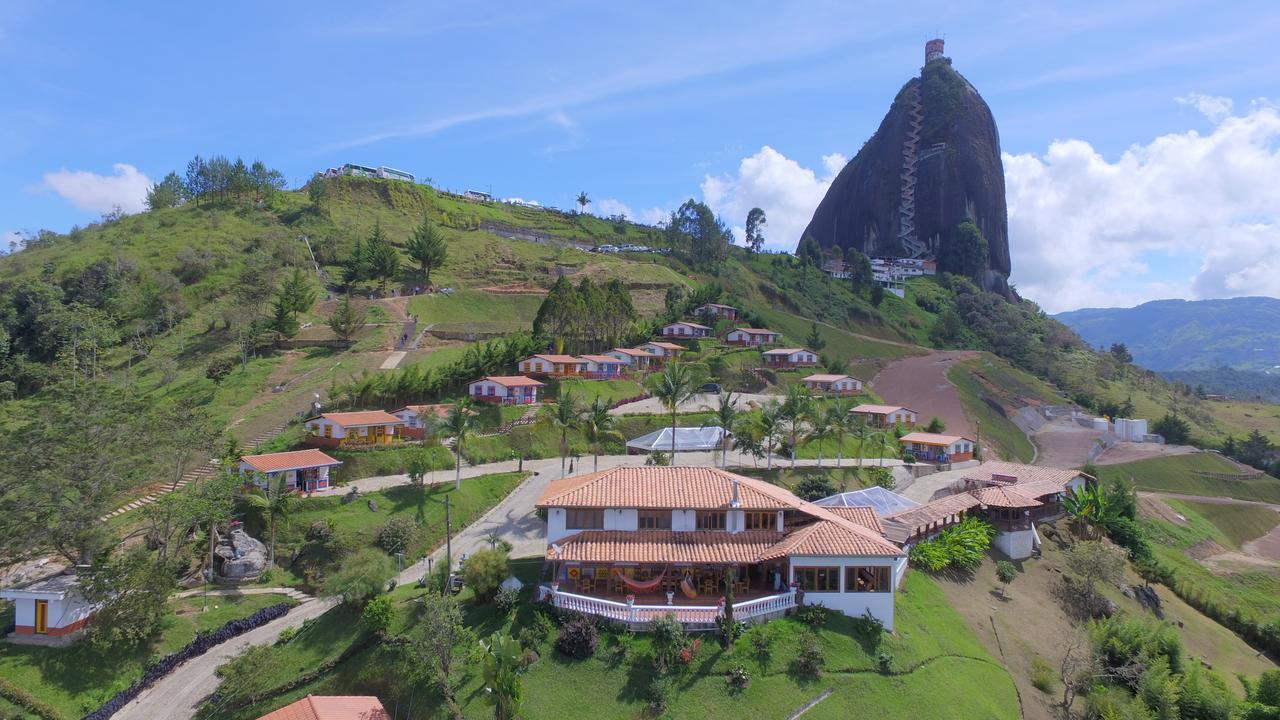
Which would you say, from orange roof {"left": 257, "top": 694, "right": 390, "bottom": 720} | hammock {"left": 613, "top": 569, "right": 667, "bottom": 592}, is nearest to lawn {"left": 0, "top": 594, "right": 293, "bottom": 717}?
orange roof {"left": 257, "top": 694, "right": 390, "bottom": 720}

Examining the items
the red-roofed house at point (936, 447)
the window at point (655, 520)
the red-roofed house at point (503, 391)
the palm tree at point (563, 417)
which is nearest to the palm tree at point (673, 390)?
the palm tree at point (563, 417)

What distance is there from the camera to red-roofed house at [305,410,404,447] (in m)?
45.6

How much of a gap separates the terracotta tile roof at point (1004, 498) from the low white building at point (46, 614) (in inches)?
1909

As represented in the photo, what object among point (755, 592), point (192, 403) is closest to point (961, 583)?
point (755, 592)

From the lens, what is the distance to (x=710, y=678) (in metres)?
25.5

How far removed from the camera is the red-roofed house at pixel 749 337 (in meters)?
84.8

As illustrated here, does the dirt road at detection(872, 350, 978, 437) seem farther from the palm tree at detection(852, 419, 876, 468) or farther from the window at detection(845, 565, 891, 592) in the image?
the window at detection(845, 565, 891, 592)

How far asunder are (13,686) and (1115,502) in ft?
202

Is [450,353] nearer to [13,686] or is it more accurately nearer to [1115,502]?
[13,686]

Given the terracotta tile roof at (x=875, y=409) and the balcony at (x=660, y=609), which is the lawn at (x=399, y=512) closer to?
the balcony at (x=660, y=609)

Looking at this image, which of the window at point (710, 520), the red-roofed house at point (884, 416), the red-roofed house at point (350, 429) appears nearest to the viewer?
the window at point (710, 520)

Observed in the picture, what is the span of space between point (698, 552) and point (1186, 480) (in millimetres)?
68718

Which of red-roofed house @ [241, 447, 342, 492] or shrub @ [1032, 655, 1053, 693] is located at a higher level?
red-roofed house @ [241, 447, 342, 492]

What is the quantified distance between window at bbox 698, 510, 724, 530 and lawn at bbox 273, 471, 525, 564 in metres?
15.6
